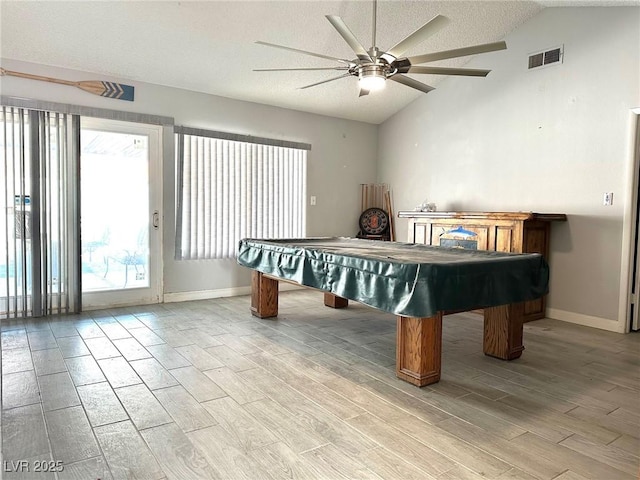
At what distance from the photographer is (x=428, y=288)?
2389 millimetres

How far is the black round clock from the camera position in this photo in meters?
Answer: 6.37

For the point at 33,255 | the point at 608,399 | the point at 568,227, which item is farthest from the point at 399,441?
the point at 33,255

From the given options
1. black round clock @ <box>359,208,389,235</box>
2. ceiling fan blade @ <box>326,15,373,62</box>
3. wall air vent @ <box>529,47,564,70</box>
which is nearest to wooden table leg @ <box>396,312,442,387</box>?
ceiling fan blade @ <box>326,15,373,62</box>

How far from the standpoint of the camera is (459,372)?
2924 millimetres

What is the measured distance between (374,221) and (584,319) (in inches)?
118

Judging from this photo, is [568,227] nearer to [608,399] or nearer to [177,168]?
[608,399]

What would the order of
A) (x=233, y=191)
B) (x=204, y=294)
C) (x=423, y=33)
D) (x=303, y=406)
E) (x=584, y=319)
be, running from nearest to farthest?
(x=303, y=406) < (x=423, y=33) < (x=584, y=319) < (x=204, y=294) < (x=233, y=191)

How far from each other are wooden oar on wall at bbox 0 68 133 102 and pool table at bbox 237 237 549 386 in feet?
8.66

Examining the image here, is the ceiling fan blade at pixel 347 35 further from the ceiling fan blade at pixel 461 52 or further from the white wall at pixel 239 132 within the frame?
the white wall at pixel 239 132

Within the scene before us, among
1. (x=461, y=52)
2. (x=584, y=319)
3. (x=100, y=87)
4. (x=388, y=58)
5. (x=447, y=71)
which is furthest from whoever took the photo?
(x=100, y=87)

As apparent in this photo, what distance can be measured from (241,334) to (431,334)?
69.0 inches

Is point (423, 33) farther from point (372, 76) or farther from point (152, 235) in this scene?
point (152, 235)

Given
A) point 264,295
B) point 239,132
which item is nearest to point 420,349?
point 264,295

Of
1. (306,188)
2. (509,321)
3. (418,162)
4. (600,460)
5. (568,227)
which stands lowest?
(600,460)
